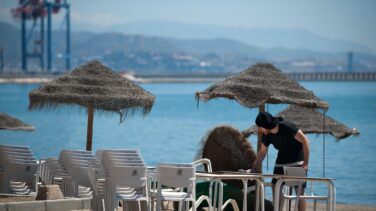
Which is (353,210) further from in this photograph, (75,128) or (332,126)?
(75,128)

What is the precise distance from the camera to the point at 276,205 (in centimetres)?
868

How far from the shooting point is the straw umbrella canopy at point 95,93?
Result: 38.2 ft

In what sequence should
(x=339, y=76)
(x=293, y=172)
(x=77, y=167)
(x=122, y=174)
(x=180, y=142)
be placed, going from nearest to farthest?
(x=122, y=174), (x=77, y=167), (x=293, y=172), (x=180, y=142), (x=339, y=76)

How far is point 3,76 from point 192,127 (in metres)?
98.5

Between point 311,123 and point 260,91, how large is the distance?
2670 millimetres

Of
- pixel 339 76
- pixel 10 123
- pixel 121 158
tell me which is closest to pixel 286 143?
pixel 121 158

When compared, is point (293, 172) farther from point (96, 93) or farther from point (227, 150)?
point (96, 93)

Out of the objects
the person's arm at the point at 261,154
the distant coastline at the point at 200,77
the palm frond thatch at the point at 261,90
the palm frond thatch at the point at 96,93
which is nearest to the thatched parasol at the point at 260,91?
the palm frond thatch at the point at 261,90

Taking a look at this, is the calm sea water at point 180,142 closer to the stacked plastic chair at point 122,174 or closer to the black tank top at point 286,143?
the black tank top at point 286,143

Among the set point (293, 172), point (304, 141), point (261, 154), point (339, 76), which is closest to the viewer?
point (293, 172)

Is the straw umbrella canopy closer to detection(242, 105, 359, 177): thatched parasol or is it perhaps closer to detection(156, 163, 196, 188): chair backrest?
detection(242, 105, 359, 177): thatched parasol

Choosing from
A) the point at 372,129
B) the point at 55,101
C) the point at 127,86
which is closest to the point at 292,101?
the point at 127,86

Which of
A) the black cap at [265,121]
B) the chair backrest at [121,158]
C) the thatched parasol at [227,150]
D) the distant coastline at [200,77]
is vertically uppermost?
the black cap at [265,121]

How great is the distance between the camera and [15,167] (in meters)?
9.08
